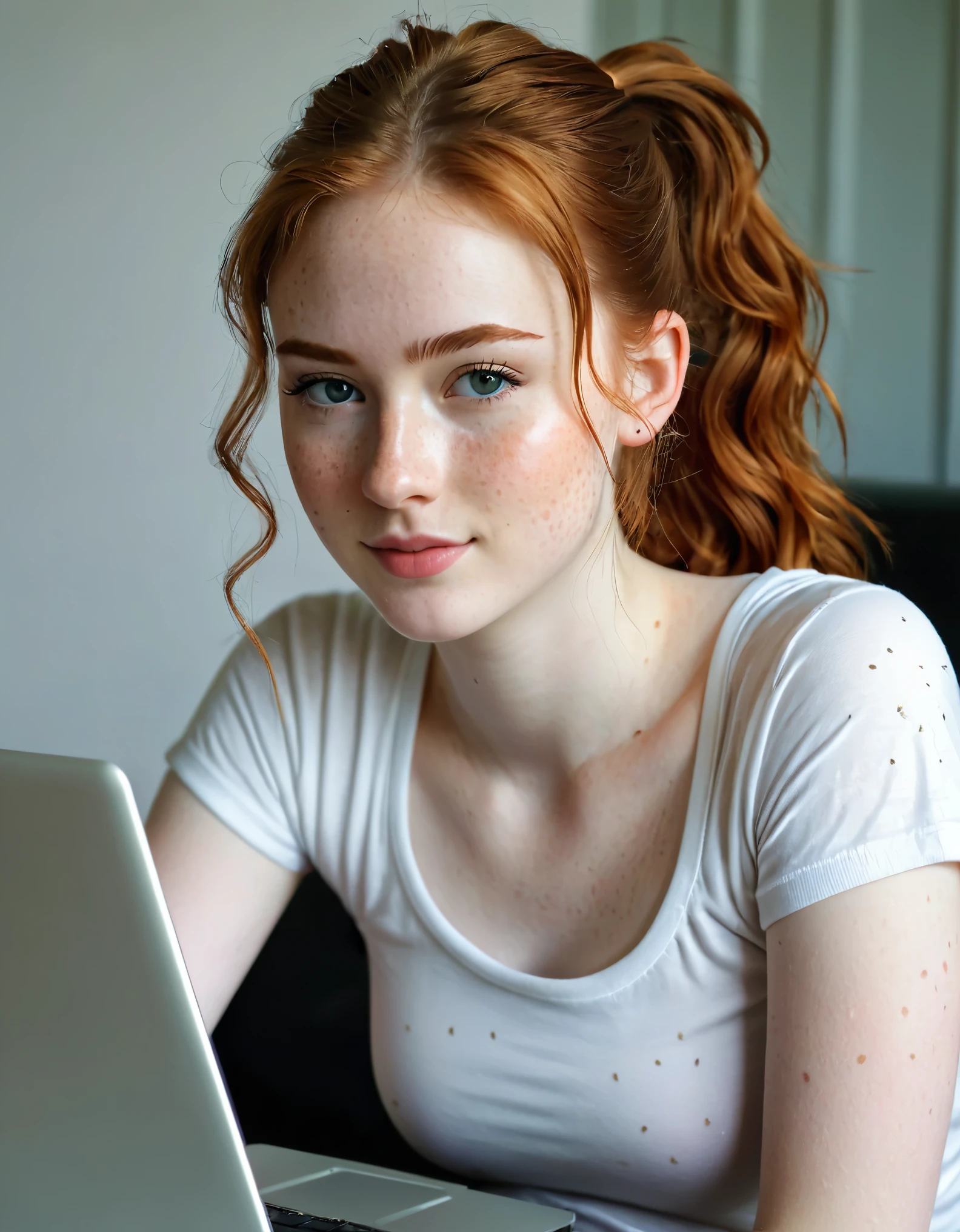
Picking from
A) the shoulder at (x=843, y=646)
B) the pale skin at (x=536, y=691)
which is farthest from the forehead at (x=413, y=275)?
the shoulder at (x=843, y=646)

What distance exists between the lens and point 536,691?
104cm

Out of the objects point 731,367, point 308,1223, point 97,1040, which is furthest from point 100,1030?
point 731,367

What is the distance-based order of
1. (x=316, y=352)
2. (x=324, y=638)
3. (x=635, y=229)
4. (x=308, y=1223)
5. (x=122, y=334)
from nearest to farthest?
(x=308, y=1223) < (x=316, y=352) < (x=635, y=229) < (x=324, y=638) < (x=122, y=334)

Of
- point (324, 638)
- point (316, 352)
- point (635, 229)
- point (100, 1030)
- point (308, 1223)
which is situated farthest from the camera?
point (324, 638)

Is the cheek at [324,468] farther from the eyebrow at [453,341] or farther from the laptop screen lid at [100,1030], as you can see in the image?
the laptop screen lid at [100,1030]

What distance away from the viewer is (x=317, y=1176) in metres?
0.91

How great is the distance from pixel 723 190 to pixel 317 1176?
2.87ft

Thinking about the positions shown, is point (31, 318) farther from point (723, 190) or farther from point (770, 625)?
point (770, 625)

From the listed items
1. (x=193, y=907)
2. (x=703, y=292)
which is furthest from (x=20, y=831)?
(x=703, y=292)

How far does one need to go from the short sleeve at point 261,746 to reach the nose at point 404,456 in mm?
363

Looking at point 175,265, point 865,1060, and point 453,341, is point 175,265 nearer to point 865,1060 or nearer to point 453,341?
point 453,341

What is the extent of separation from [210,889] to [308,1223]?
39cm

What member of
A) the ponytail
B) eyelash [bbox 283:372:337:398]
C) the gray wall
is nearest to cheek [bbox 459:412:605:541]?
eyelash [bbox 283:372:337:398]

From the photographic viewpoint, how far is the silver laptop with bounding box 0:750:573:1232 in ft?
1.76
